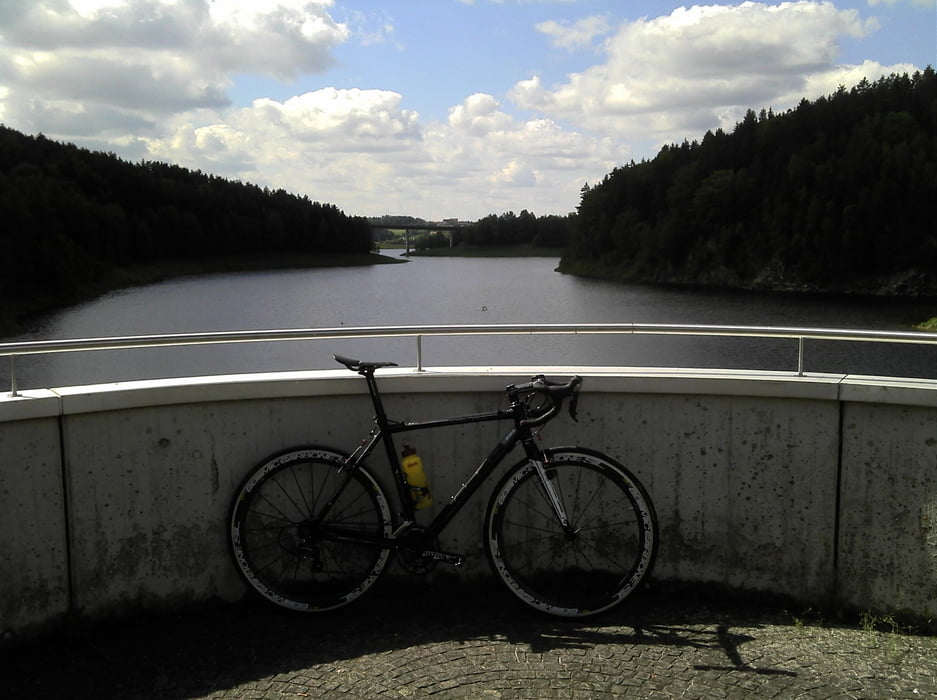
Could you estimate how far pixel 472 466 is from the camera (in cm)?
474

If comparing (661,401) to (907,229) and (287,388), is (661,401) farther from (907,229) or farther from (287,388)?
(907,229)

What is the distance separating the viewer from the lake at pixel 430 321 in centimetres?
2553

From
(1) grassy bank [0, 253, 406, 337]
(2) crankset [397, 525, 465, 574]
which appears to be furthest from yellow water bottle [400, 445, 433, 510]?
(1) grassy bank [0, 253, 406, 337]

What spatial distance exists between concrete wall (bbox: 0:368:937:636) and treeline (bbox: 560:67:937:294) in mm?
97837

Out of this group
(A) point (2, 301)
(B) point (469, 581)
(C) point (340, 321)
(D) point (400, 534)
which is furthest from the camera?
(A) point (2, 301)

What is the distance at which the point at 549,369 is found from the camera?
4.86 metres

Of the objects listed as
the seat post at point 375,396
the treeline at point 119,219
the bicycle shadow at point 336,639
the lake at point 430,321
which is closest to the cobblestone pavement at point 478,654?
the bicycle shadow at point 336,639

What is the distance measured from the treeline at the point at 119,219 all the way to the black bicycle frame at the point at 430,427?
6985 centimetres

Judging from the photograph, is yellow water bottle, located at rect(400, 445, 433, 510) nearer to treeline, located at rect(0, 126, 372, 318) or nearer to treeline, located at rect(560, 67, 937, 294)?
treeline, located at rect(0, 126, 372, 318)

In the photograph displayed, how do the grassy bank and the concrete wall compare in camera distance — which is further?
the grassy bank

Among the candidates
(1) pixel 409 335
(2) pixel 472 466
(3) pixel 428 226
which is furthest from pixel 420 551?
(3) pixel 428 226

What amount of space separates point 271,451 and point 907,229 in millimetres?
107171

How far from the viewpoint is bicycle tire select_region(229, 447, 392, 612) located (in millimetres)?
4434

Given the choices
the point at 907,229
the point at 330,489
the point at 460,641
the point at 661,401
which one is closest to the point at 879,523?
the point at 661,401
